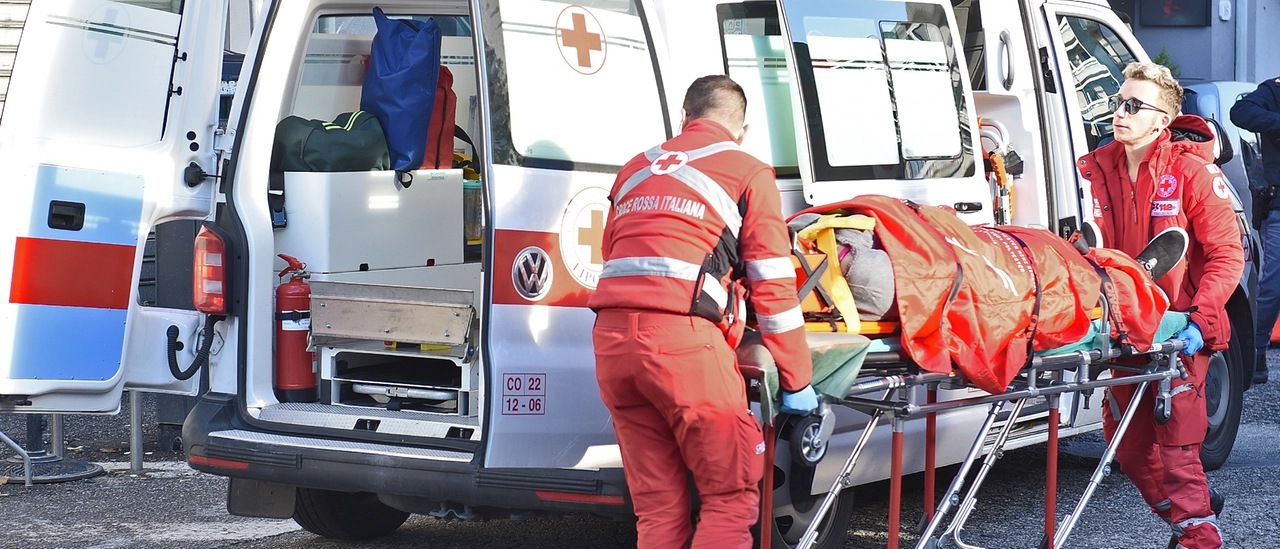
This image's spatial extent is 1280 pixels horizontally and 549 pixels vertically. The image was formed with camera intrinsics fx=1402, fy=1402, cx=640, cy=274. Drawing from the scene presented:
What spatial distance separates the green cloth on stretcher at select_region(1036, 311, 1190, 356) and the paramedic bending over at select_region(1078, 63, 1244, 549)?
0.03m

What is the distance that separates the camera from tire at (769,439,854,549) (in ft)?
13.9

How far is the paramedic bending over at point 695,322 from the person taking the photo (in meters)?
3.50

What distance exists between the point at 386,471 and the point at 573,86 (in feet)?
4.13

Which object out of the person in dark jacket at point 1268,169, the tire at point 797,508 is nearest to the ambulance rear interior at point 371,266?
the tire at point 797,508

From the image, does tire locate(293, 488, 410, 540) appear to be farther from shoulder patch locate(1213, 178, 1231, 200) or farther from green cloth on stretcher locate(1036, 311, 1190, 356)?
shoulder patch locate(1213, 178, 1231, 200)

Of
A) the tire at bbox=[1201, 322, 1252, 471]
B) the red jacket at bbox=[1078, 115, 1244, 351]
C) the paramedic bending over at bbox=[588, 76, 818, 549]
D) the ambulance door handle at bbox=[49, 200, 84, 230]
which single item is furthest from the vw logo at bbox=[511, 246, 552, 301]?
the tire at bbox=[1201, 322, 1252, 471]

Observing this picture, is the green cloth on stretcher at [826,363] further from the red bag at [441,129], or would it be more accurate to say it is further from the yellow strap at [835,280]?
the red bag at [441,129]

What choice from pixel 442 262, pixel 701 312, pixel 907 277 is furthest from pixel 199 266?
pixel 907 277

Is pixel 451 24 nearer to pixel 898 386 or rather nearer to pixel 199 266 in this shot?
pixel 199 266

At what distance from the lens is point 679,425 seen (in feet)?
11.6

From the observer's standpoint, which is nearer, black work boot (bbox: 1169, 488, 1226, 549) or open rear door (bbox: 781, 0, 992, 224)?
black work boot (bbox: 1169, 488, 1226, 549)

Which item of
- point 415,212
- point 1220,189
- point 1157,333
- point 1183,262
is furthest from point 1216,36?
point 415,212

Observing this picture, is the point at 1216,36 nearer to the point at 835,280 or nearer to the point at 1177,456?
the point at 1177,456

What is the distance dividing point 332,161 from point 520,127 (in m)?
1.23
